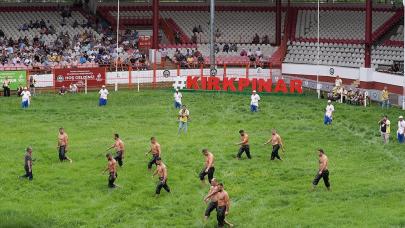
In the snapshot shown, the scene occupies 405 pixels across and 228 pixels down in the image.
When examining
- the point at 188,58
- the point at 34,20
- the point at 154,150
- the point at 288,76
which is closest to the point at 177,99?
the point at 154,150

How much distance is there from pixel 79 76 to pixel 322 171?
26182 mm

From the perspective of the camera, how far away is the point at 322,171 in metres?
37.0

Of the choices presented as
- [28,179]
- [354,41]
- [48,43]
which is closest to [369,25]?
[354,41]

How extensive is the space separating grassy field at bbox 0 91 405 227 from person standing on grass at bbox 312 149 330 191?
15.6 inches

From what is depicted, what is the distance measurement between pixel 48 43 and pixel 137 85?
26.5 ft

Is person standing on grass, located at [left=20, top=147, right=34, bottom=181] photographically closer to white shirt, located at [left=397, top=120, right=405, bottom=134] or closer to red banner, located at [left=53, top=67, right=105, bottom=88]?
white shirt, located at [left=397, top=120, right=405, bottom=134]

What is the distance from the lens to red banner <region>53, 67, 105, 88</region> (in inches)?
2354

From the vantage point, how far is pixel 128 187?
38.4 meters

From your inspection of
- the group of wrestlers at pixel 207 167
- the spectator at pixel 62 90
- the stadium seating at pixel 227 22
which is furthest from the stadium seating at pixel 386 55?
the group of wrestlers at pixel 207 167

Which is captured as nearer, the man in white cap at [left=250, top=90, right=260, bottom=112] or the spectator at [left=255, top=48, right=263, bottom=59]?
the man in white cap at [left=250, top=90, right=260, bottom=112]

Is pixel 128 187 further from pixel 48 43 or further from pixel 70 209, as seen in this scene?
pixel 48 43

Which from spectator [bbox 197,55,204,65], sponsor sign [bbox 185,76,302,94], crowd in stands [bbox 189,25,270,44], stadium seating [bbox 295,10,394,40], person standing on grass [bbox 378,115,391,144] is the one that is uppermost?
stadium seating [bbox 295,10,394,40]

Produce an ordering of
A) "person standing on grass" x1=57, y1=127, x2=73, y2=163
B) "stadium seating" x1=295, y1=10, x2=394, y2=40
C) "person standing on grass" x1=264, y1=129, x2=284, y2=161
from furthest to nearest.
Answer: "stadium seating" x1=295, y1=10, x2=394, y2=40 → "person standing on grass" x1=264, y1=129, x2=284, y2=161 → "person standing on grass" x1=57, y1=127, x2=73, y2=163

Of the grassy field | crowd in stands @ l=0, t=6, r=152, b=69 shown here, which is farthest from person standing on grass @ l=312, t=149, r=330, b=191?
crowd in stands @ l=0, t=6, r=152, b=69
